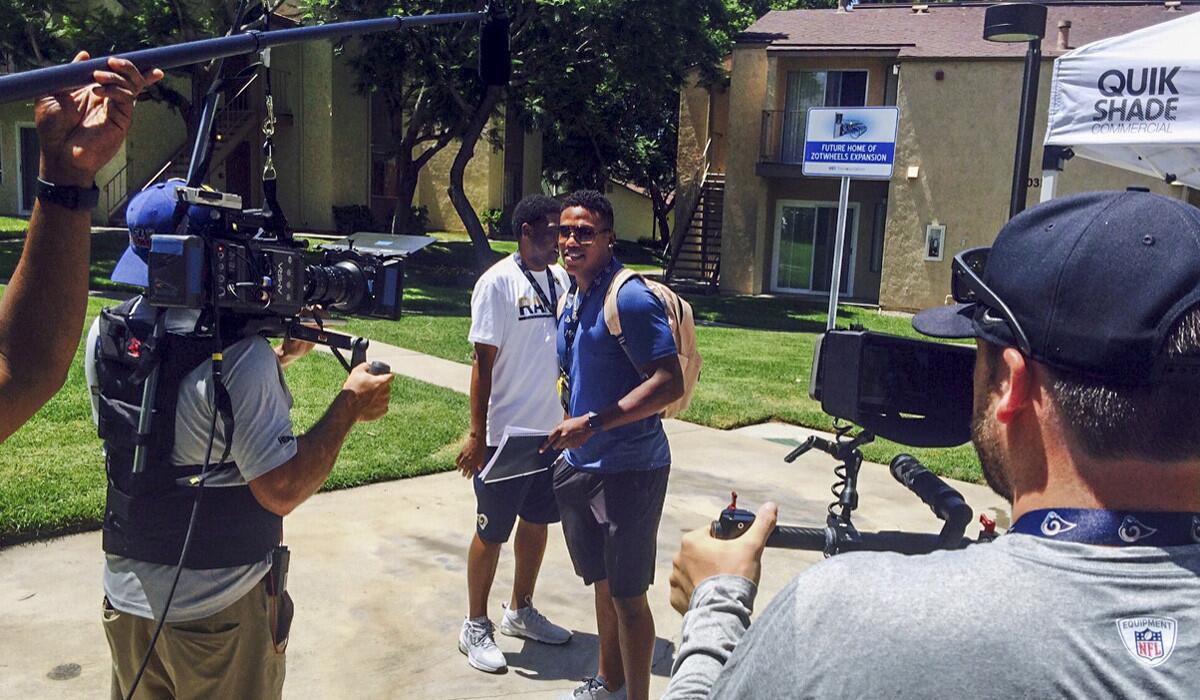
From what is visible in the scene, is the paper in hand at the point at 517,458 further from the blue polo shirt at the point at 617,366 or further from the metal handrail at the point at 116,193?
the metal handrail at the point at 116,193

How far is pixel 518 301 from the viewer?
14.9 ft

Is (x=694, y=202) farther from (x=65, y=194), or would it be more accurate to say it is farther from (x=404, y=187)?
(x=65, y=194)

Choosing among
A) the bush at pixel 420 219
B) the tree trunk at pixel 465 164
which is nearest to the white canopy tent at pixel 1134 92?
the tree trunk at pixel 465 164

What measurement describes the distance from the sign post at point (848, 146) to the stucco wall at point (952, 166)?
1525 centimetres

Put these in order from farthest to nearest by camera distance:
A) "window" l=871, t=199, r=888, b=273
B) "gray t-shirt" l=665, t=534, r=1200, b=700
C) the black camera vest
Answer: "window" l=871, t=199, r=888, b=273, the black camera vest, "gray t-shirt" l=665, t=534, r=1200, b=700

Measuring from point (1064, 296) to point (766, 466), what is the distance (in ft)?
21.6

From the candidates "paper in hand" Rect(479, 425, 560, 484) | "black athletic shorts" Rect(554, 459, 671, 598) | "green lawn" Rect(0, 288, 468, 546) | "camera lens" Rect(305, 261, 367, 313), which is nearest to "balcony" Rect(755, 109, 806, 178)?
"green lawn" Rect(0, 288, 468, 546)

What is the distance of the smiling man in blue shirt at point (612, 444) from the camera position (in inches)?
148

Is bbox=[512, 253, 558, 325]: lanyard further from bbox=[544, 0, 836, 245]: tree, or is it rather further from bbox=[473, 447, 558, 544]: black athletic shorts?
bbox=[544, 0, 836, 245]: tree

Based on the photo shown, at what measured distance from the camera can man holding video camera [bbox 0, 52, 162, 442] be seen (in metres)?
1.95

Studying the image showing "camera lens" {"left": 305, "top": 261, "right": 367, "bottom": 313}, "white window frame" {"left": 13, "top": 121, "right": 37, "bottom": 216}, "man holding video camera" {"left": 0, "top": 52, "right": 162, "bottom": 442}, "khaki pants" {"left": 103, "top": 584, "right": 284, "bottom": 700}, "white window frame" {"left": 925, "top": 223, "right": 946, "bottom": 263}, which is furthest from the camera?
"white window frame" {"left": 13, "top": 121, "right": 37, "bottom": 216}

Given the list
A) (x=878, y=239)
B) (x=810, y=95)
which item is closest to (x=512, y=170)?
(x=810, y=95)

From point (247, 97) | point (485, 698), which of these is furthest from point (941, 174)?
point (485, 698)

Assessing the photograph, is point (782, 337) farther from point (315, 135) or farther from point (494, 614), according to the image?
point (315, 135)
